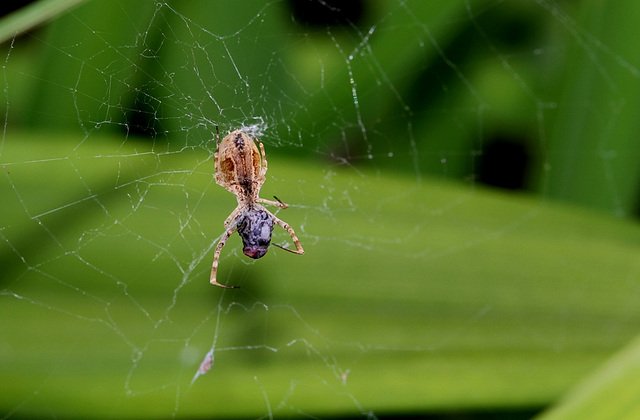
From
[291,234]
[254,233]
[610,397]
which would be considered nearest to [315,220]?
[291,234]

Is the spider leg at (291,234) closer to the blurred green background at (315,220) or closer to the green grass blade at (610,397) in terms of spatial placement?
the blurred green background at (315,220)

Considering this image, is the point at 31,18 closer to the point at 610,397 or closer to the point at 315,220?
the point at 315,220

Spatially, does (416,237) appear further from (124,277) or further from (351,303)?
(124,277)

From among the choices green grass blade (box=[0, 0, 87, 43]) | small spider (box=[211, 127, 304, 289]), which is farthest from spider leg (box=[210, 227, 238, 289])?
green grass blade (box=[0, 0, 87, 43])

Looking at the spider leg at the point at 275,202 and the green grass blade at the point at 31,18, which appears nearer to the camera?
the green grass blade at the point at 31,18

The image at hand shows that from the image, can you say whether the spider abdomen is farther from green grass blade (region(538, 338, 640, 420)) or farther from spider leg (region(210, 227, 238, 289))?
green grass blade (region(538, 338, 640, 420))

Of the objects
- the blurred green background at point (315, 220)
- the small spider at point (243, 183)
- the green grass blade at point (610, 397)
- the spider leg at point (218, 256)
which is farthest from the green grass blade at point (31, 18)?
the green grass blade at point (610, 397)
